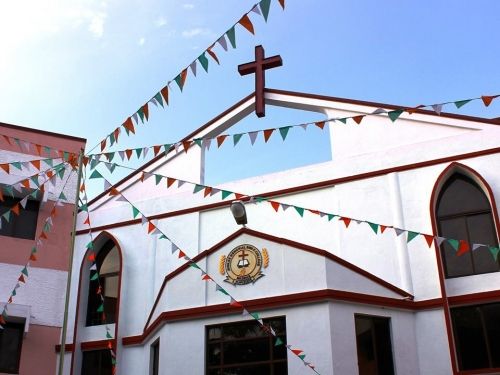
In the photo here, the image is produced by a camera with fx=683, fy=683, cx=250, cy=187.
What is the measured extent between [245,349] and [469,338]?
11.9 ft

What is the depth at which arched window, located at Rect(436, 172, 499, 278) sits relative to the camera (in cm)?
1163

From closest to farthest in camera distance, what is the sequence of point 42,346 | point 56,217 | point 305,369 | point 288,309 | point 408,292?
point 305,369 → point 288,309 → point 408,292 → point 42,346 → point 56,217

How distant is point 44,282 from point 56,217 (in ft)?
4.82

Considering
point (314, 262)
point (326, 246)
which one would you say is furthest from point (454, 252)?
point (314, 262)

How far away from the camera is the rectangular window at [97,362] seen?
44.1 feet

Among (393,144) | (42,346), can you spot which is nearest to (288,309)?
(393,144)

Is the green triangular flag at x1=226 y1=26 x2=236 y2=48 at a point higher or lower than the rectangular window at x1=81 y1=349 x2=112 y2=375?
higher

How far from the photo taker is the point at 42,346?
1352 centimetres

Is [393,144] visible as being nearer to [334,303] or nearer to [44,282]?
[334,303]

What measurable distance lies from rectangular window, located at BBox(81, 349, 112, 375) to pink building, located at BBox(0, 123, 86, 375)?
0.60 meters

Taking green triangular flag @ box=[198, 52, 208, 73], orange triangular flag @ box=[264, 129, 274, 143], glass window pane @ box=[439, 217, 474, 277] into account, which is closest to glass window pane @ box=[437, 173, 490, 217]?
glass window pane @ box=[439, 217, 474, 277]

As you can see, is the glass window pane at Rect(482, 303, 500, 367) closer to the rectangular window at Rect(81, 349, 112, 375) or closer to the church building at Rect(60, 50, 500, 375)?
the church building at Rect(60, 50, 500, 375)

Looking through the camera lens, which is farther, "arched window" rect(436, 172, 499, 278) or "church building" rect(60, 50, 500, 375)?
"arched window" rect(436, 172, 499, 278)

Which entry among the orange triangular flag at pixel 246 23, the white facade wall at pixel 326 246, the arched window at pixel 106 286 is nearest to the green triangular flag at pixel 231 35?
the orange triangular flag at pixel 246 23
